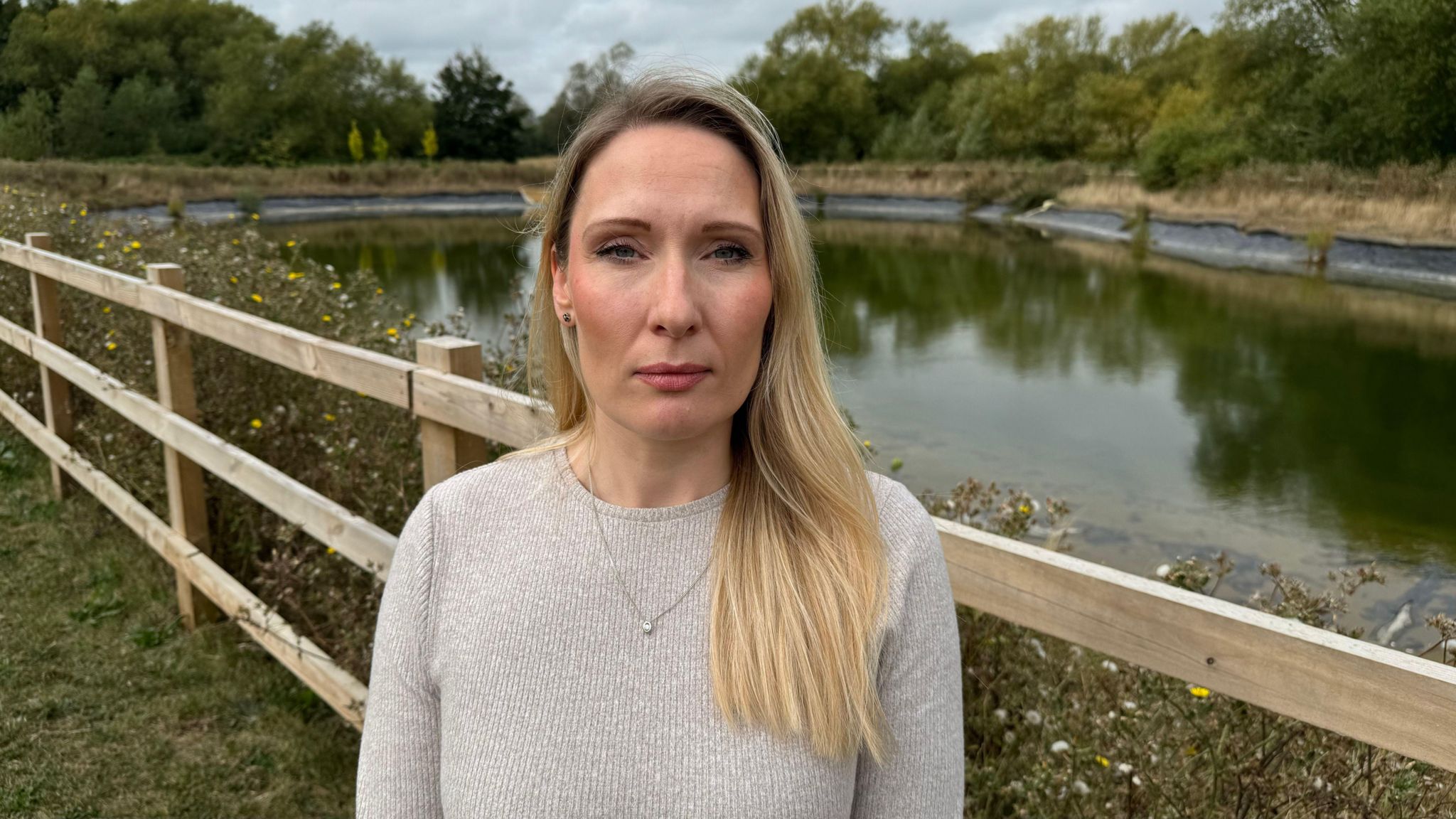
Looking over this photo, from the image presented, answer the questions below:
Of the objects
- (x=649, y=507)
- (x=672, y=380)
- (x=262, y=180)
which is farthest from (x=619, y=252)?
(x=262, y=180)

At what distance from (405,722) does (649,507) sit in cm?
40

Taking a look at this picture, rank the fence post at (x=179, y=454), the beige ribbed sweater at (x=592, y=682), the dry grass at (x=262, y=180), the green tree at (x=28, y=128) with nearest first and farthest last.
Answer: the beige ribbed sweater at (x=592, y=682), the fence post at (x=179, y=454), the dry grass at (x=262, y=180), the green tree at (x=28, y=128)

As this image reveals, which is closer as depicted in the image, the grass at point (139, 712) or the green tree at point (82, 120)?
the grass at point (139, 712)

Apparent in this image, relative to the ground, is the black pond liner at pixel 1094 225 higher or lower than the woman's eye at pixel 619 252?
lower

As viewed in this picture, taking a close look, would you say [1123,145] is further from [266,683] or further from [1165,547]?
[266,683]

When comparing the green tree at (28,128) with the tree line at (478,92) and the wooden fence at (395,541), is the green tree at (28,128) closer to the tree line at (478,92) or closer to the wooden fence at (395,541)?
the tree line at (478,92)

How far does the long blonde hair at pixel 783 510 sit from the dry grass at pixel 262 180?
2925 cm

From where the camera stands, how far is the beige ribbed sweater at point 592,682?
3.80 ft

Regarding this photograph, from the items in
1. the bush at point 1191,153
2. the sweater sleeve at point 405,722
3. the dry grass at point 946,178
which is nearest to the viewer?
the sweater sleeve at point 405,722

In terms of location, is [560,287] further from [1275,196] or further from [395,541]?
[1275,196]

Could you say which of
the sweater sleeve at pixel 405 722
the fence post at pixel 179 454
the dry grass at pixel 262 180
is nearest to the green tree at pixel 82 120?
the dry grass at pixel 262 180

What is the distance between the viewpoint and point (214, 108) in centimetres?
5425

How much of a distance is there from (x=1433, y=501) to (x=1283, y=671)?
750 cm

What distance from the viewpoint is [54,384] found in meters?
4.80
